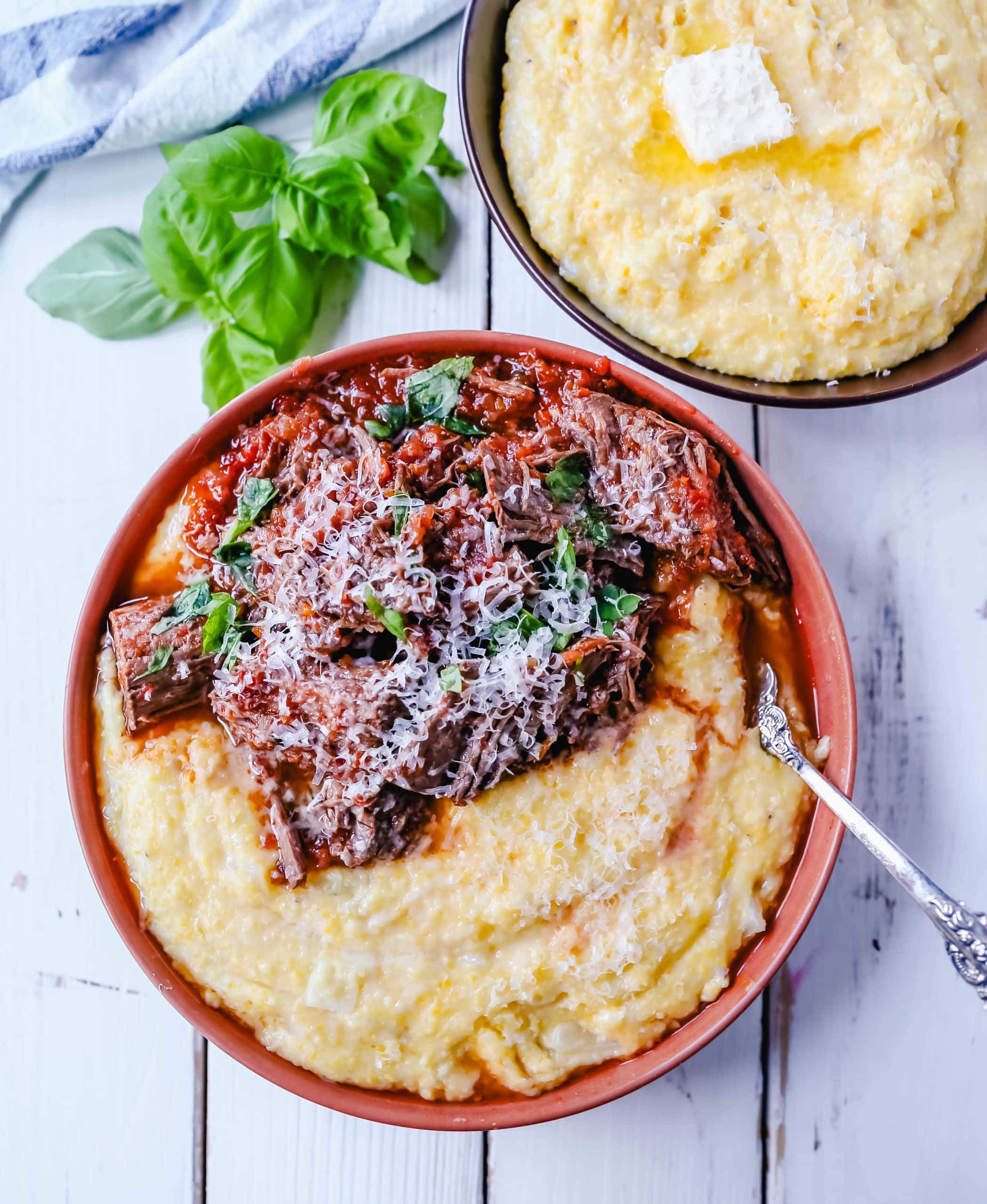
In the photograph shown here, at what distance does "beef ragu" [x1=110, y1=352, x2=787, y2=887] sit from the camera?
2.86 meters

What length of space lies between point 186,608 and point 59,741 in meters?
1.06

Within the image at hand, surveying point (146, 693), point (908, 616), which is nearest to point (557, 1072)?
point (146, 693)

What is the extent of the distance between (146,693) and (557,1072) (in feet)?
5.46

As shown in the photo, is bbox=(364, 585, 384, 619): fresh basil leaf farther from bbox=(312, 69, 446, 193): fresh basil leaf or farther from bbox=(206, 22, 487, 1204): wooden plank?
bbox=(206, 22, 487, 1204): wooden plank

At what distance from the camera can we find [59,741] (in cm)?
377

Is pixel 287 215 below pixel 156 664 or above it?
above

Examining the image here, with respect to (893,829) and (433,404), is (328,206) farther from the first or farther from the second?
(893,829)

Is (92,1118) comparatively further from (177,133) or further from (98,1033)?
(177,133)

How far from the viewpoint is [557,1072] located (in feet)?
9.98

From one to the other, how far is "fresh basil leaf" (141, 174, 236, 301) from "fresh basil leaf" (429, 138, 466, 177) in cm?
75

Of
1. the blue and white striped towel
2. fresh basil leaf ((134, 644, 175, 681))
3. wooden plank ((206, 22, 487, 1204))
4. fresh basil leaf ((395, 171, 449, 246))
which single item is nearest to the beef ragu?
fresh basil leaf ((134, 644, 175, 681))

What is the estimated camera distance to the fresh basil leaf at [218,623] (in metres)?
3.04

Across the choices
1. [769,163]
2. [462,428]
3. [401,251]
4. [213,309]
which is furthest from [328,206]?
Result: [769,163]

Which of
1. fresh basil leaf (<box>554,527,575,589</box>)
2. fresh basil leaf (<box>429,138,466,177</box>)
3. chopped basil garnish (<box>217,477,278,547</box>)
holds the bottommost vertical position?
fresh basil leaf (<box>554,527,575,589</box>)
